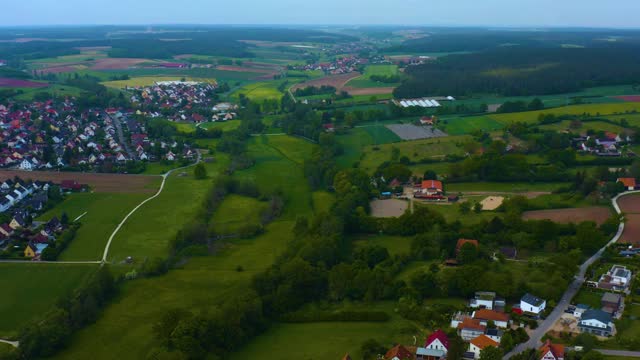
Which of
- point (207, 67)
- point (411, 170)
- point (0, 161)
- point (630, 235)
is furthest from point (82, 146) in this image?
point (207, 67)

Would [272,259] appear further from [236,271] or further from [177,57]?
[177,57]

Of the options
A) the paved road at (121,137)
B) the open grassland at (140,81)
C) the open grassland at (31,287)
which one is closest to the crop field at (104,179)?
the paved road at (121,137)

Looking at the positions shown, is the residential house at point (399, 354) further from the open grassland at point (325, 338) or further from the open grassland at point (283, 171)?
the open grassland at point (283, 171)

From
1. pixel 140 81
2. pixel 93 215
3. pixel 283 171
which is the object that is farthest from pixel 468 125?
pixel 140 81

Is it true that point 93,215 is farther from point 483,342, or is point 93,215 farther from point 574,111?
point 574,111

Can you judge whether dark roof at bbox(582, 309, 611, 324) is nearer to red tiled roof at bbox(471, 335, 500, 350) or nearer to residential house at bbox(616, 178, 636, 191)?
red tiled roof at bbox(471, 335, 500, 350)

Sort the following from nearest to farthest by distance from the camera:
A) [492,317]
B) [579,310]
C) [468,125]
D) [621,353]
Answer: [621,353] < [492,317] < [579,310] < [468,125]

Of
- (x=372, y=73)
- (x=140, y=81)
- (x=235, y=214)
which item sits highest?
(x=372, y=73)
